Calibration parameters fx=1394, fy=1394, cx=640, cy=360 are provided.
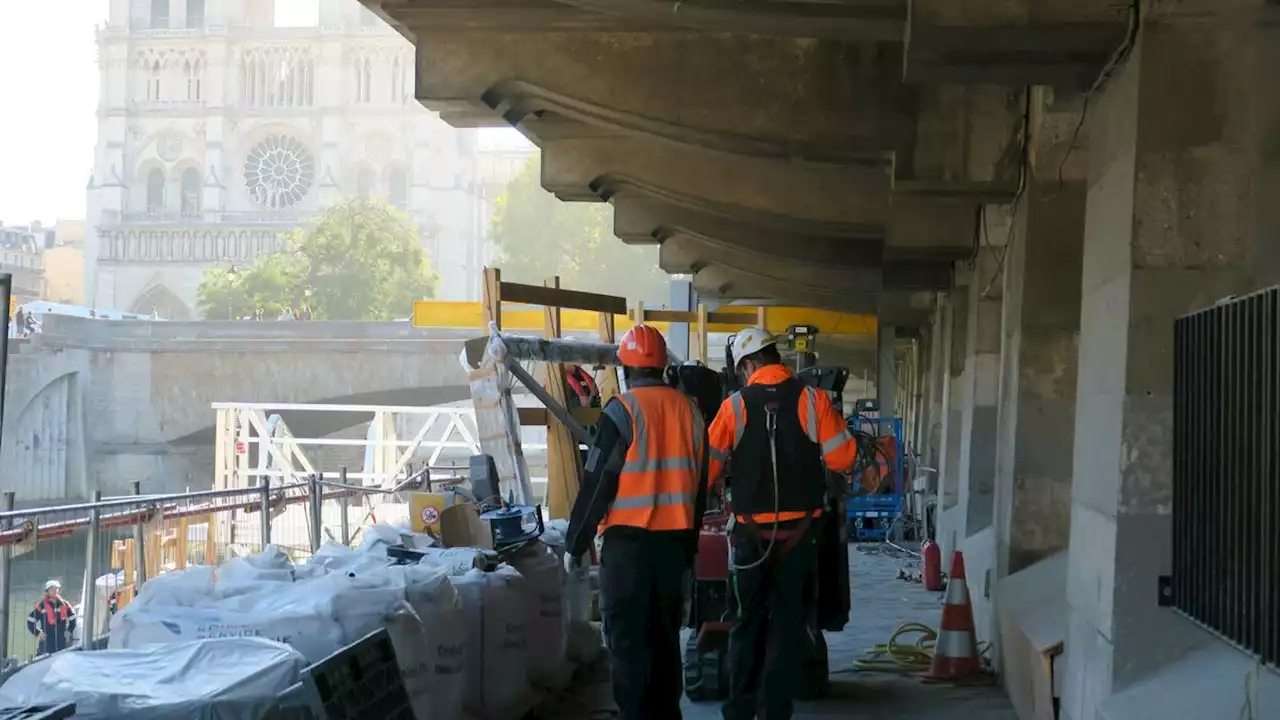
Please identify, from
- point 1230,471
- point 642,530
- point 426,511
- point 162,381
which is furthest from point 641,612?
point 162,381

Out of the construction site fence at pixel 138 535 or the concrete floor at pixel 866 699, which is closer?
the concrete floor at pixel 866 699

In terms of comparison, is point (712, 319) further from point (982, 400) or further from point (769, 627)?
point (769, 627)

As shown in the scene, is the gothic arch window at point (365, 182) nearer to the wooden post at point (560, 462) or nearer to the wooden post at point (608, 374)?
the wooden post at point (608, 374)

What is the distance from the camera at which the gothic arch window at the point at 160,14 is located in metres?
112

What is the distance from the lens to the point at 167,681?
438cm

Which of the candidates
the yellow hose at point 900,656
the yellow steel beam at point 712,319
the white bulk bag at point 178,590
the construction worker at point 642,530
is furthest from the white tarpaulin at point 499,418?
the yellow steel beam at point 712,319

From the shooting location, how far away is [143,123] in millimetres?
110375

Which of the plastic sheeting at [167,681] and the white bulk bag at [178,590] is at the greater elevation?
the white bulk bag at [178,590]

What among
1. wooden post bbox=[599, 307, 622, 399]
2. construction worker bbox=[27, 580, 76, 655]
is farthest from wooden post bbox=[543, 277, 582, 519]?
construction worker bbox=[27, 580, 76, 655]

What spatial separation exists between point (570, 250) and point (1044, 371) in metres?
83.3

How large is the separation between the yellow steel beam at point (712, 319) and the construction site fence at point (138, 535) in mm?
5692

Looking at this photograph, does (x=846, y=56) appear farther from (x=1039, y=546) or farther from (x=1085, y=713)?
(x=1085, y=713)

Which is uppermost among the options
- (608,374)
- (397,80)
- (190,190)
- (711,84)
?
(397,80)

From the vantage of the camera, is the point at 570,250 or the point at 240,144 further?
the point at 240,144
